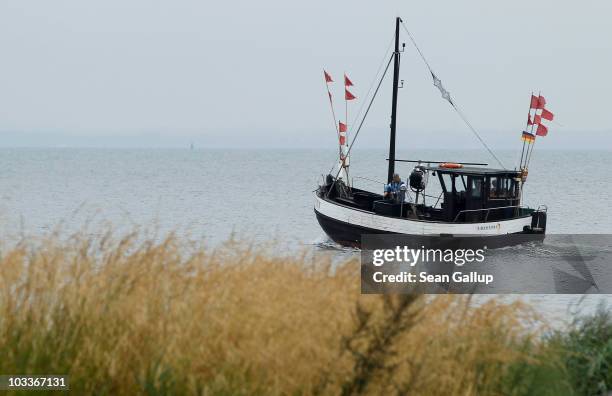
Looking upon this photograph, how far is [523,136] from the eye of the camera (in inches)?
1352

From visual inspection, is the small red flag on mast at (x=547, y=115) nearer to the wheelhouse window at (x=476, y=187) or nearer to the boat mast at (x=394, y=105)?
the wheelhouse window at (x=476, y=187)

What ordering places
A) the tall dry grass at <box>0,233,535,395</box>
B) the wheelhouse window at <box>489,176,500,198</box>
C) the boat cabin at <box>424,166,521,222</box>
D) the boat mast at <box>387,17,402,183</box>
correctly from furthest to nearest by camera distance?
the boat mast at <box>387,17,402,183</box>
the wheelhouse window at <box>489,176,500,198</box>
the boat cabin at <box>424,166,521,222</box>
the tall dry grass at <box>0,233,535,395</box>

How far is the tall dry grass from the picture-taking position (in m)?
6.60

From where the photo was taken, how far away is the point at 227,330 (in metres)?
6.85

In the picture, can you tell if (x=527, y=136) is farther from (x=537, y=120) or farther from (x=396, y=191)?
(x=396, y=191)

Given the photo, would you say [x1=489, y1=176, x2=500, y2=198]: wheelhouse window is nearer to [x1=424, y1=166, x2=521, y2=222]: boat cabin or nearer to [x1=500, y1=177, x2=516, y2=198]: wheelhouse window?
[x1=424, y1=166, x2=521, y2=222]: boat cabin

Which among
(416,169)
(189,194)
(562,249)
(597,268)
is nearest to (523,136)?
(416,169)

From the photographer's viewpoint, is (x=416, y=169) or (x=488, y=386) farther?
(x=416, y=169)

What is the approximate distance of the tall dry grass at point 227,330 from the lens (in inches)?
260

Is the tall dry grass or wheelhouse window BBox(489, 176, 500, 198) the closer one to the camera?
the tall dry grass

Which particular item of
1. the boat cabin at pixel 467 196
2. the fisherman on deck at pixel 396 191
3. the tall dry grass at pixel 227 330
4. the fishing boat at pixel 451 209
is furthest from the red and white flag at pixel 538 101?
the tall dry grass at pixel 227 330

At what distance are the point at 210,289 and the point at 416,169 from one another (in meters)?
25.5

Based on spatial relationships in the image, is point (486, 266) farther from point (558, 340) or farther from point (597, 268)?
point (558, 340)

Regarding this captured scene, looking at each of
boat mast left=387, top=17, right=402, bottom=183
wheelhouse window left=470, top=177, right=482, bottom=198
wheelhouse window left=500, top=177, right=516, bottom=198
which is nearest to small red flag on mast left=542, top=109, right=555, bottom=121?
wheelhouse window left=500, top=177, right=516, bottom=198
